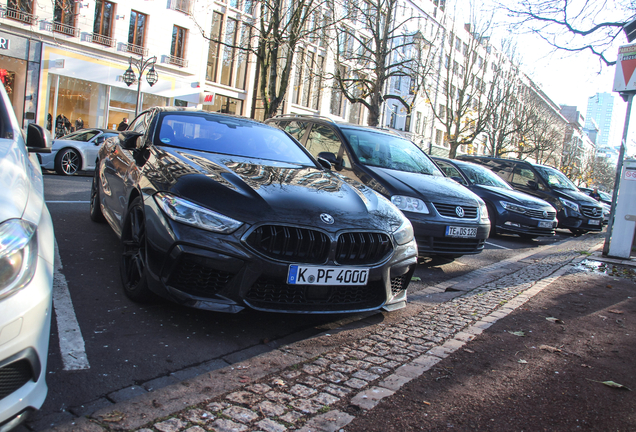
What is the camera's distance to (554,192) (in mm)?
13688

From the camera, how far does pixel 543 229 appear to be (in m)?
10.8

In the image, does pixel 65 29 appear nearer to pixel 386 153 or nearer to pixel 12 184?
pixel 386 153

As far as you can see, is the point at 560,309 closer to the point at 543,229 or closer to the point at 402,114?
the point at 543,229

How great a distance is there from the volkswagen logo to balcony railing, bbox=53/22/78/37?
25.0m

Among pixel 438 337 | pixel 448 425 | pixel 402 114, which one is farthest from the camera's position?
pixel 402 114

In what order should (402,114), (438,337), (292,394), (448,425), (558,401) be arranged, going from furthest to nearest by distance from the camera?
(402,114)
(438,337)
(558,401)
(292,394)
(448,425)

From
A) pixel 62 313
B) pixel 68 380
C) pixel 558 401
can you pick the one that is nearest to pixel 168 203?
pixel 62 313

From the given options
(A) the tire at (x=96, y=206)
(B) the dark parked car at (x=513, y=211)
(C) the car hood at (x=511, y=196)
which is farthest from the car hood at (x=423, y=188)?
(C) the car hood at (x=511, y=196)

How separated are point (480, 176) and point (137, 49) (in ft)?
70.8

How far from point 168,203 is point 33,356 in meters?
1.68

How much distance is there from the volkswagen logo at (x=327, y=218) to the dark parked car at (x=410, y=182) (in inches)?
91.1

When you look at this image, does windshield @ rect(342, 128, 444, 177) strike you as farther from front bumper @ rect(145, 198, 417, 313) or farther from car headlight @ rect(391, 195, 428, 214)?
front bumper @ rect(145, 198, 417, 313)

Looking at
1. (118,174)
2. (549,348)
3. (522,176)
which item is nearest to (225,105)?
(522,176)

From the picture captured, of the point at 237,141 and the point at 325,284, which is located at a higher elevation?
Answer: the point at 237,141
